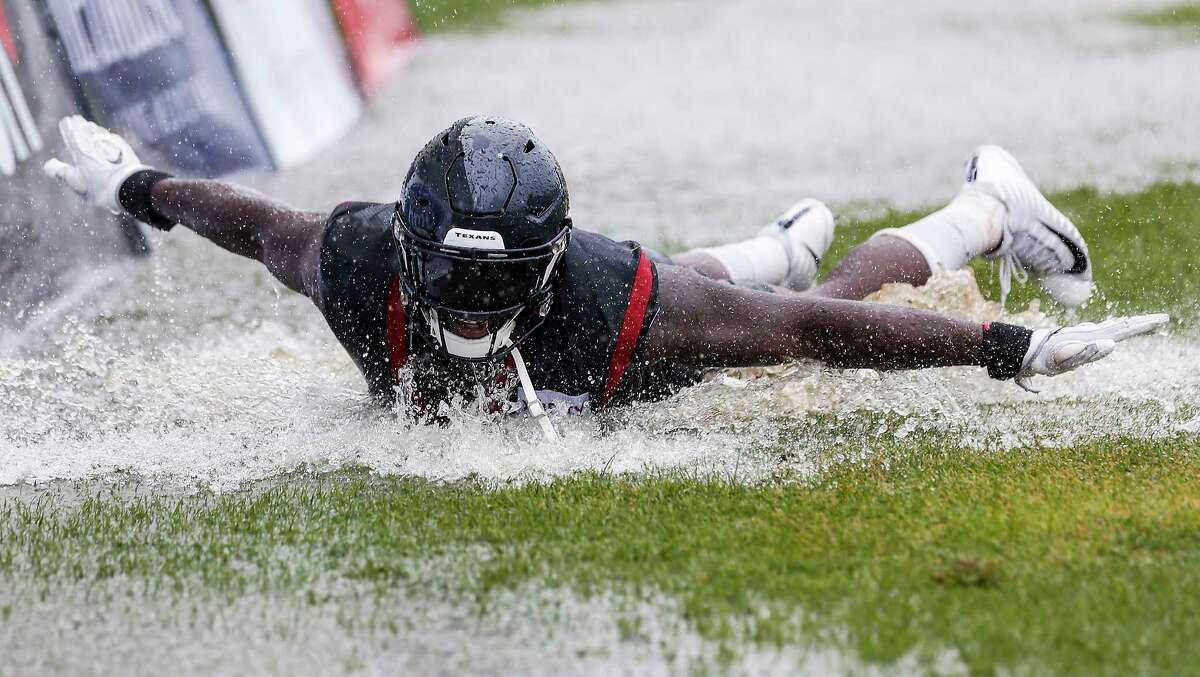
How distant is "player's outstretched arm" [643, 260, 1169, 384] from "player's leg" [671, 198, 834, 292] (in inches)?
53.0

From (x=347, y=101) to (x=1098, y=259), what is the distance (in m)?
7.64

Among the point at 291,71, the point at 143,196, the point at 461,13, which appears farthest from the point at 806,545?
the point at 461,13

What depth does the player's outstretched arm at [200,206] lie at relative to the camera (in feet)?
18.9

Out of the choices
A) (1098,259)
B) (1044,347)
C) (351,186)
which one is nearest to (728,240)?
(1098,259)

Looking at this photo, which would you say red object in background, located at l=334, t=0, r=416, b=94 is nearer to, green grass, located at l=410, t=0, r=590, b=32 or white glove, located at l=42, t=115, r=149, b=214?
green grass, located at l=410, t=0, r=590, b=32

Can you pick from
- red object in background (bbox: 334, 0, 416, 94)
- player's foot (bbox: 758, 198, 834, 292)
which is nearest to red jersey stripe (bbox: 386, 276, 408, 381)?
player's foot (bbox: 758, 198, 834, 292)

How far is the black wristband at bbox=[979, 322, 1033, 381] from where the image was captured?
17.3 ft

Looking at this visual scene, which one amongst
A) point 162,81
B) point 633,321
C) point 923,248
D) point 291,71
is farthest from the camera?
point 291,71

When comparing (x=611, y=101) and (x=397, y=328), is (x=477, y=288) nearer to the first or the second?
(x=397, y=328)

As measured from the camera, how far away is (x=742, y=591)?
4.19 m

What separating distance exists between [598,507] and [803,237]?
9.22ft

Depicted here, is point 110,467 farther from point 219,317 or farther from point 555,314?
point 219,317

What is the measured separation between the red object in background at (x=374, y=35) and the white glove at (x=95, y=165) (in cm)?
769

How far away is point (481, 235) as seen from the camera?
197 inches
